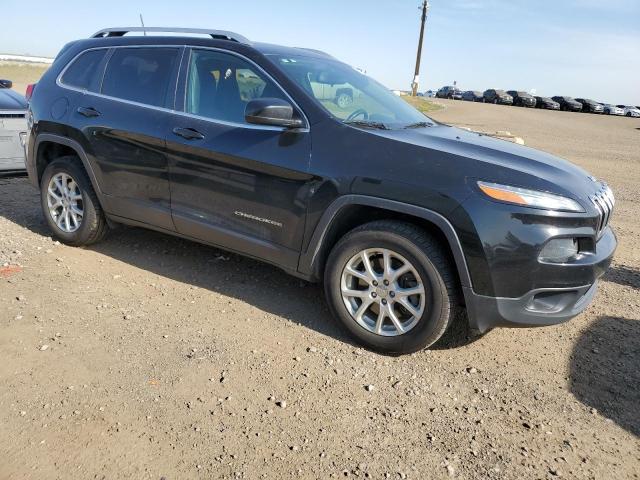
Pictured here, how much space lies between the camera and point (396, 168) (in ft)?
10.0

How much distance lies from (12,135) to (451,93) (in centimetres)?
6165

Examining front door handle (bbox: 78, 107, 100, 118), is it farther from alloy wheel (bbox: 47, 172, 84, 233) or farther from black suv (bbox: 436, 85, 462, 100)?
black suv (bbox: 436, 85, 462, 100)

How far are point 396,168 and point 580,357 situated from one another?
1.73 metres

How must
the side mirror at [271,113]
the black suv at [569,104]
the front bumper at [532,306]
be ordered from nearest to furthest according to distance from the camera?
the front bumper at [532,306] → the side mirror at [271,113] → the black suv at [569,104]

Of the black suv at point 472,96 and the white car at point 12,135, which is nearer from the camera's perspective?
the white car at point 12,135

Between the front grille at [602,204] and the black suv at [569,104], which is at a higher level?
the front grille at [602,204]

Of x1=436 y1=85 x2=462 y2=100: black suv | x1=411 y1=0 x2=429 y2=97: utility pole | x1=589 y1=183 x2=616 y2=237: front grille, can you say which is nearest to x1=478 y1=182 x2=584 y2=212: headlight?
x1=589 y1=183 x2=616 y2=237: front grille

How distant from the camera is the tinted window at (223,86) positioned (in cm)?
364

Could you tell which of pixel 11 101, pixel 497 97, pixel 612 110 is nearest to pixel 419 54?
pixel 497 97

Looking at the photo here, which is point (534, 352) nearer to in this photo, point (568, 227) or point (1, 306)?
point (568, 227)

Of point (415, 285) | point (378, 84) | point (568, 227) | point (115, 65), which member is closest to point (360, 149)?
point (415, 285)

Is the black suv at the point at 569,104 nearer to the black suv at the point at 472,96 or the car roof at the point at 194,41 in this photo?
the black suv at the point at 472,96

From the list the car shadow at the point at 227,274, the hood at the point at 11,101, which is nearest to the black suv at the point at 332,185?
the car shadow at the point at 227,274

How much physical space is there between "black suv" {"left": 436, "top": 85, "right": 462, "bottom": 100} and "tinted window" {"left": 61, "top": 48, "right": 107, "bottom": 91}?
6134 cm
